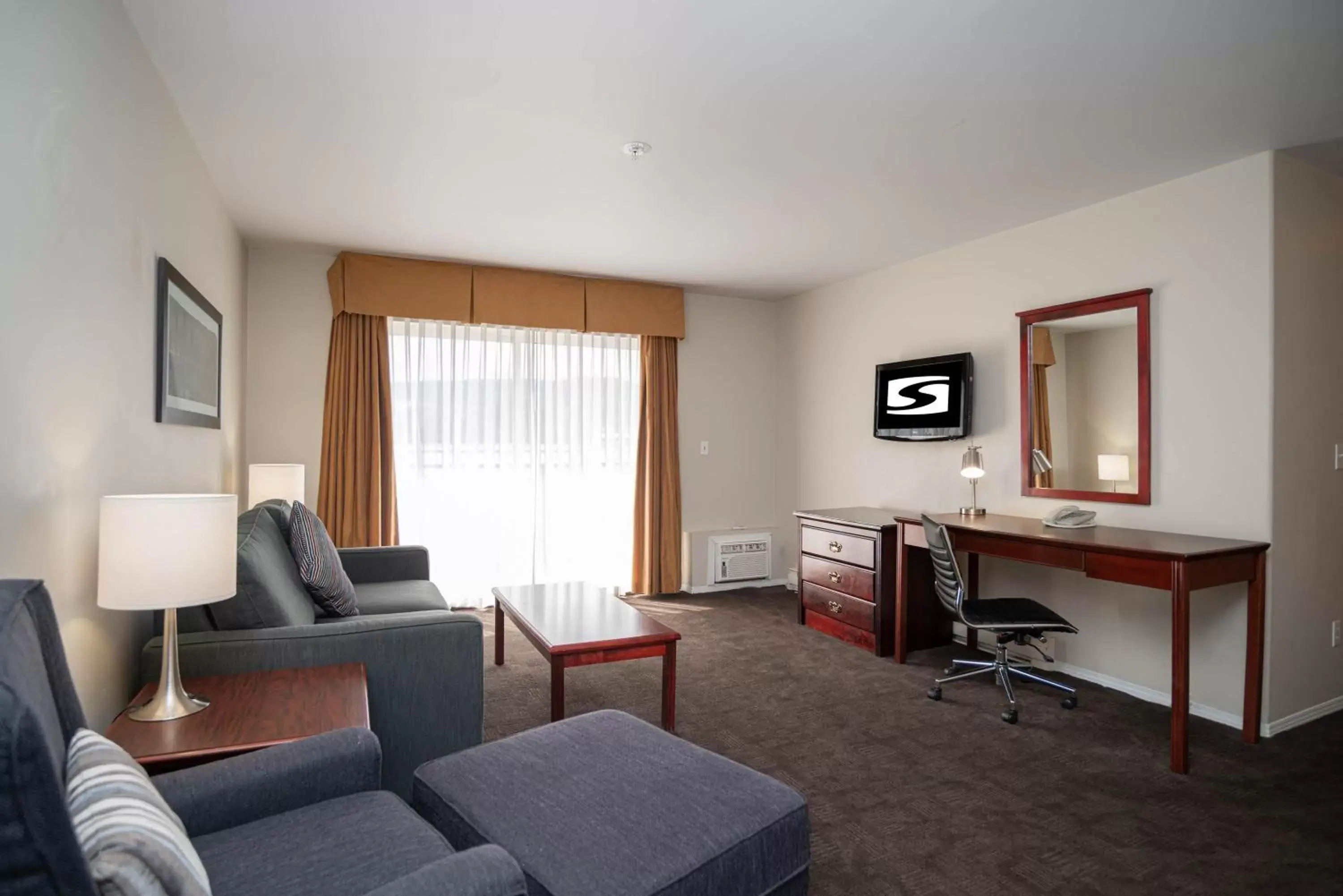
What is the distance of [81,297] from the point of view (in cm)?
182

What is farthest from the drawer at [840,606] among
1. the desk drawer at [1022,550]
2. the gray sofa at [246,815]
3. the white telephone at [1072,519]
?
the gray sofa at [246,815]

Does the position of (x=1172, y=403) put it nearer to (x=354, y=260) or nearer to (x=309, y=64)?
(x=309, y=64)

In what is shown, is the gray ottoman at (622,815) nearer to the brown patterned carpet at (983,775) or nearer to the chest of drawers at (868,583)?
the brown patterned carpet at (983,775)

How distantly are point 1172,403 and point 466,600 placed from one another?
4481mm

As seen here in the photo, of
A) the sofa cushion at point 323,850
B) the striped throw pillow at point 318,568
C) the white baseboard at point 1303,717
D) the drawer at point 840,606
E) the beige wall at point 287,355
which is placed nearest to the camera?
the sofa cushion at point 323,850

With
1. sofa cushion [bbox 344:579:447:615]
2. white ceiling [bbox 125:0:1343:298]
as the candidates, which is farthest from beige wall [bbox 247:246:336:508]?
sofa cushion [bbox 344:579:447:615]

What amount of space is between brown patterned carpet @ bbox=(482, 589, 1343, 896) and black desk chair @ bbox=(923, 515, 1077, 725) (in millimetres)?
82

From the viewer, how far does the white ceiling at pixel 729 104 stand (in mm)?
2189

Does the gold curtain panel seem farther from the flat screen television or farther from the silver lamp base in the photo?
the silver lamp base

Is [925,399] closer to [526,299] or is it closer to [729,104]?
[729,104]

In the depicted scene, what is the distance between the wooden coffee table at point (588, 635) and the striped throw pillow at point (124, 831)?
5.58ft

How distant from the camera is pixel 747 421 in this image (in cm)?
631

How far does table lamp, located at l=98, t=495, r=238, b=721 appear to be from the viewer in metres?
1.68

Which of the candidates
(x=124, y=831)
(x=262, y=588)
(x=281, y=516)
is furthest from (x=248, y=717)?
(x=281, y=516)
